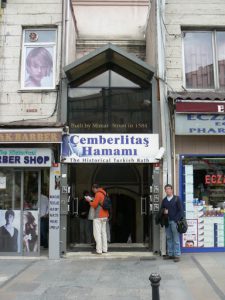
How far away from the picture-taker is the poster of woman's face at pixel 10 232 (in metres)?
11.2

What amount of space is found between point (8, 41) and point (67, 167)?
146 inches

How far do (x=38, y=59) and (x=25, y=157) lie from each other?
2754mm

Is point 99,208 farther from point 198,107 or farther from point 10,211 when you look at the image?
point 198,107

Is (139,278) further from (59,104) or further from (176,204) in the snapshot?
(59,104)

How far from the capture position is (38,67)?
11.9 m

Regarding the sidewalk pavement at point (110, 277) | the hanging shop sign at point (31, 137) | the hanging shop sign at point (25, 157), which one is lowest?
the sidewalk pavement at point (110, 277)

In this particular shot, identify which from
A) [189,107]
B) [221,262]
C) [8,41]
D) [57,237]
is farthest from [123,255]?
[8,41]

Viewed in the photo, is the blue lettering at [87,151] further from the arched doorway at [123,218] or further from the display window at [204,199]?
the arched doorway at [123,218]

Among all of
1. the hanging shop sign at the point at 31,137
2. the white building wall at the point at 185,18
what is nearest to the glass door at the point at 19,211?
the hanging shop sign at the point at 31,137

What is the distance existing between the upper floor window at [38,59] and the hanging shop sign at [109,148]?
171 cm

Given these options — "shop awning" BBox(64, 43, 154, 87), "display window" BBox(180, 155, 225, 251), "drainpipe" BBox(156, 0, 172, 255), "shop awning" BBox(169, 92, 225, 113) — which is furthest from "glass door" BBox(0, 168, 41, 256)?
"shop awning" BBox(169, 92, 225, 113)

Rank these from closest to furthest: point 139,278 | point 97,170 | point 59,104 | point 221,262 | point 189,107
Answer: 1. point 139,278
2. point 221,262
3. point 189,107
4. point 59,104
5. point 97,170

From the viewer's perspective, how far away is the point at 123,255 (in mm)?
11070

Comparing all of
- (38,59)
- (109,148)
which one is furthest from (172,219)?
(38,59)
